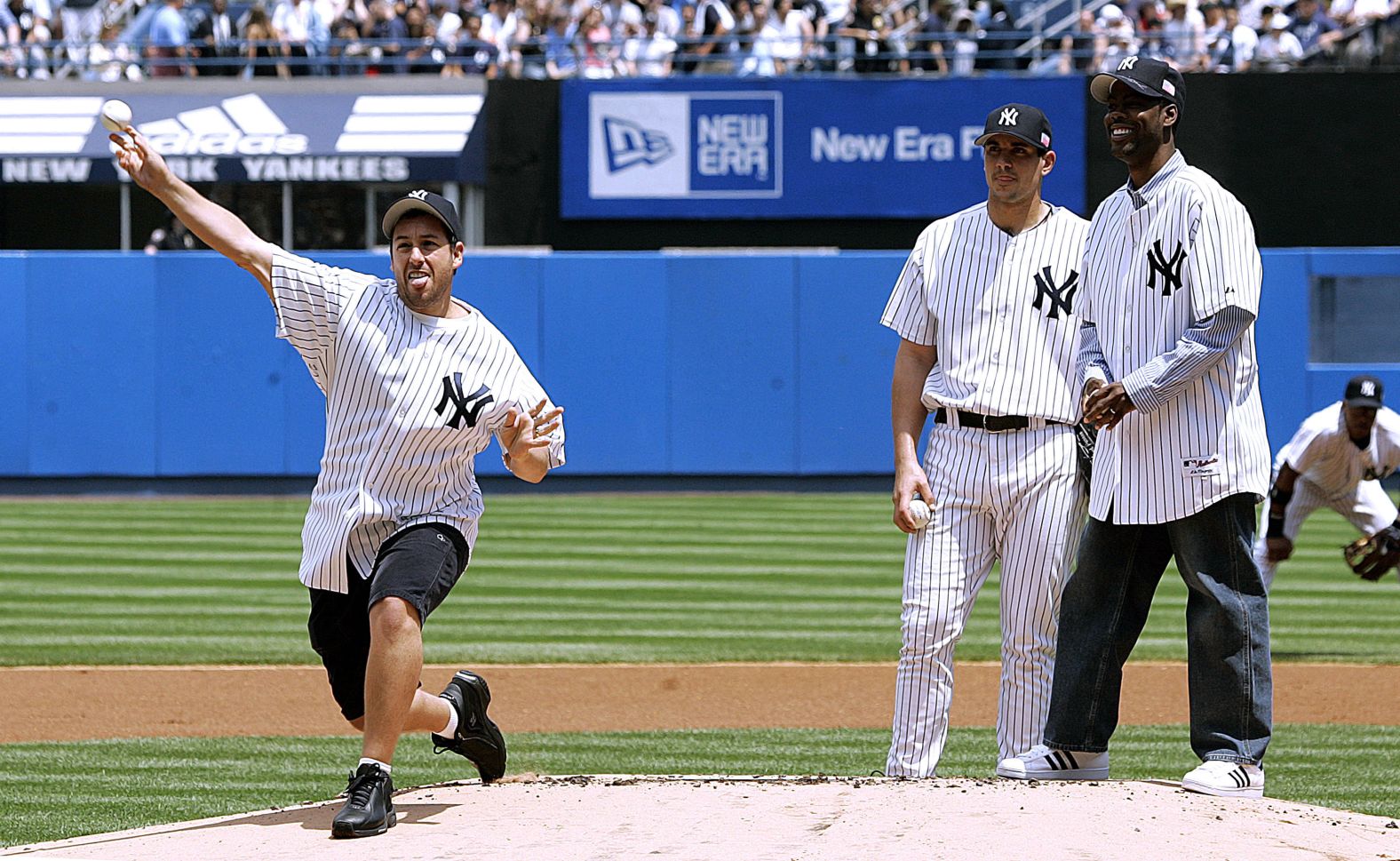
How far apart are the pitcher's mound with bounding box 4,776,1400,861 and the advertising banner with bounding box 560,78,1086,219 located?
17.7 metres

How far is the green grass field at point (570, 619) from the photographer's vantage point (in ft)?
22.3

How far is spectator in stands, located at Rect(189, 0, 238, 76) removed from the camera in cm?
2202

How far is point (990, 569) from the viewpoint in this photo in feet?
17.3

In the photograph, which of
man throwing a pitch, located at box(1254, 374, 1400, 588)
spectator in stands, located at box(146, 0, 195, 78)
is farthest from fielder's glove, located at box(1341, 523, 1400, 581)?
spectator in stands, located at box(146, 0, 195, 78)

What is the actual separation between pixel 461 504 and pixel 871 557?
9.95 meters

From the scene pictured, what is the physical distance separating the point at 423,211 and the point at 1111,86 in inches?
73.4

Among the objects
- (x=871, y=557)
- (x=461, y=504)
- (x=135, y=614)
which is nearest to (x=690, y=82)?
(x=871, y=557)

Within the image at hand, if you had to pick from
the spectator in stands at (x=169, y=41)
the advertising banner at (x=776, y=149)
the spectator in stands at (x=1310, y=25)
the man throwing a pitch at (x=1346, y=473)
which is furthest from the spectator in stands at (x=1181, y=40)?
the man throwing a pitch at (x=1346, y=473)

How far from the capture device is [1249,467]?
475cm

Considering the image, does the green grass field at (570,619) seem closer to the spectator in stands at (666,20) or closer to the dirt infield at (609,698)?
the dirt infield at (609,698)

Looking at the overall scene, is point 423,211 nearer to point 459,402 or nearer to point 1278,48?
point 459,402

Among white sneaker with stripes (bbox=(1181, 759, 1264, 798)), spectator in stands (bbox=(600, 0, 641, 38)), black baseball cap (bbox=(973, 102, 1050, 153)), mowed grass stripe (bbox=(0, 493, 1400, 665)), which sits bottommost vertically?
mowed grass stripe (bbox=(0, 493, 1400, 665))

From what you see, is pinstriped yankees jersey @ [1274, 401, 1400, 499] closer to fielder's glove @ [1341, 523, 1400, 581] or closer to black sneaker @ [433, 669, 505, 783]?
fielder's glove @ [1341, 523, 1400, 581]

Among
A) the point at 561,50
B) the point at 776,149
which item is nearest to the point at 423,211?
the point at 776,149
